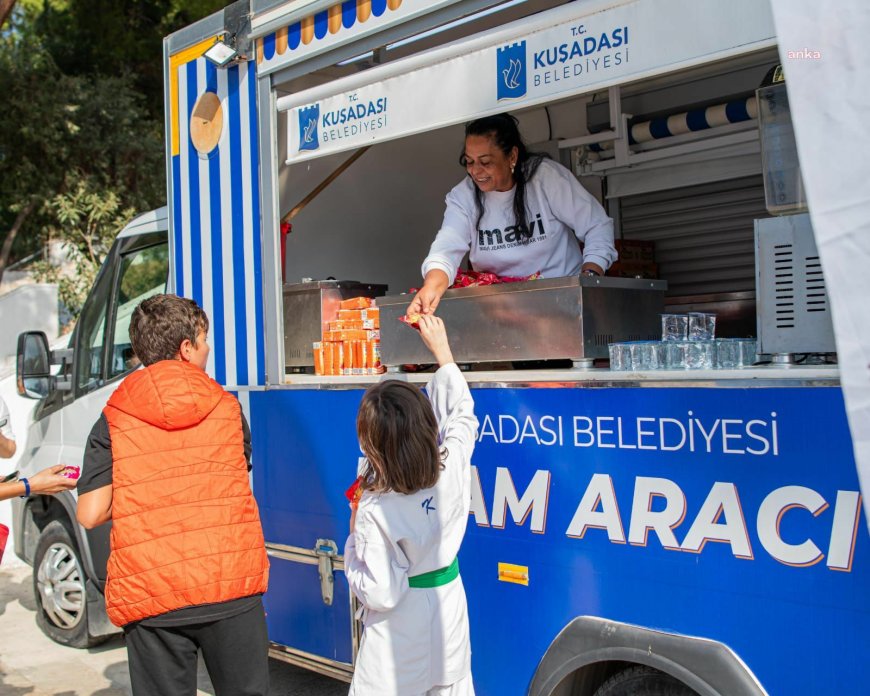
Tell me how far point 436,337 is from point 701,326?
865mm

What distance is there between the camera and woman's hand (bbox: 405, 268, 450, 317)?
10.7 ft

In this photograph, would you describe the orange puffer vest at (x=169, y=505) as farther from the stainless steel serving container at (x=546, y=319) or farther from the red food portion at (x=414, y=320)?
the stainless steel serving container at (x=546, y=319)

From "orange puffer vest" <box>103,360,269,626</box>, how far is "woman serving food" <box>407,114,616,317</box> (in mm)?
1301

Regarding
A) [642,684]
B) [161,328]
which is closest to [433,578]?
[642,684]

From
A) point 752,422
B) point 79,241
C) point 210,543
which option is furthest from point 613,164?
point 79,241

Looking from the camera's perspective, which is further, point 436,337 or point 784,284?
point 436,337

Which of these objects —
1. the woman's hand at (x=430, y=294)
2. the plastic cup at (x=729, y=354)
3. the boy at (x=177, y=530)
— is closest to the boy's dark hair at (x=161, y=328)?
the boy at (x=177, y=530)

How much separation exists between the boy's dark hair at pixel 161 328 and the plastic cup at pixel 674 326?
4.89ft

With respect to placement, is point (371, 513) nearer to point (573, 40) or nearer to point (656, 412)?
point (656, 412)

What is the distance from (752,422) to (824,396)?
0.19 meters

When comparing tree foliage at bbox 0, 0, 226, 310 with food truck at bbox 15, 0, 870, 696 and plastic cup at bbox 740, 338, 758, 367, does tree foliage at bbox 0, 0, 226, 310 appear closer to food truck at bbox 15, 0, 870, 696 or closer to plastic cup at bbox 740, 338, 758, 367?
food truck at bbox 15, 0, 870, 696

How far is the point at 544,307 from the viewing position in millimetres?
3041

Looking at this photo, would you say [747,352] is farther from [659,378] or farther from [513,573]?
[513,573]

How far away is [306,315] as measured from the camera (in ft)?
13.0
